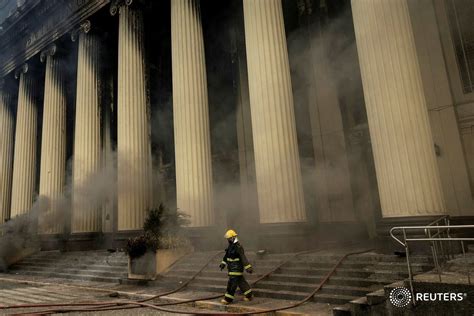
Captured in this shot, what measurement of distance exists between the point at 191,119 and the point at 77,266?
20.6 ft

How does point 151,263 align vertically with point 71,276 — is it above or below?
above

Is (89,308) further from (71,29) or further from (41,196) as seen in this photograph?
(71,29)

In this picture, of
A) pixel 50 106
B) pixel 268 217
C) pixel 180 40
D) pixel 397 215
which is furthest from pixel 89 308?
pixel 50 106

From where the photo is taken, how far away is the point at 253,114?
949cm

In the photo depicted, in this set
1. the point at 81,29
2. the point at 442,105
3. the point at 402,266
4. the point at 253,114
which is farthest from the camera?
the point at 81,29

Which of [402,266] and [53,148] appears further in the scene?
[53,148]

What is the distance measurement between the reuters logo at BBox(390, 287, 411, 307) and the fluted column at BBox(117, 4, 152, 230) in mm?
9738

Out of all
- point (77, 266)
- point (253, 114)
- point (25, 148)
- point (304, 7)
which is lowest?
point (77, 266)

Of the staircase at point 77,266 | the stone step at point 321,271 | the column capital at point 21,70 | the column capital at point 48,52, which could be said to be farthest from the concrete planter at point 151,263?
the column capital at point 21,70

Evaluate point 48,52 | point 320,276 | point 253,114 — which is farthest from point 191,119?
point 48,52

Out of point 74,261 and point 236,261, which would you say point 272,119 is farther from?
point 74,261

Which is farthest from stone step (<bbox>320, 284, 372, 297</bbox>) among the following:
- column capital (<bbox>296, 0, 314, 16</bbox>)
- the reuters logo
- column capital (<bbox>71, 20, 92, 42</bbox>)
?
column capital (<bbox>71, 20, 92, 42</bbox>)

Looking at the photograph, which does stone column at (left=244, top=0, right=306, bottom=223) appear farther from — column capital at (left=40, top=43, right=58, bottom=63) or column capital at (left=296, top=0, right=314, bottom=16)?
column capital at (left=40, top=43, right=58, bottom=63)

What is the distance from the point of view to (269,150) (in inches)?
355
